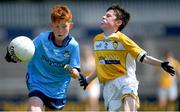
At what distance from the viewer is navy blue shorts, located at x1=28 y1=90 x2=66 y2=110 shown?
34.7 ft

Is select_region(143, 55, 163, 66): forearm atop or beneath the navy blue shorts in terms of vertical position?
atop

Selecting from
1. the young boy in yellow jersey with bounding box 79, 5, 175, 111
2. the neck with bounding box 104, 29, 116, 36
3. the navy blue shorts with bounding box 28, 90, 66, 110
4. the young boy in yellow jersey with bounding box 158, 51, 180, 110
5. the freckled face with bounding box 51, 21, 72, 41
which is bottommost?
the young boy in yellow jersey with bounding box 158, 51, 180, 110

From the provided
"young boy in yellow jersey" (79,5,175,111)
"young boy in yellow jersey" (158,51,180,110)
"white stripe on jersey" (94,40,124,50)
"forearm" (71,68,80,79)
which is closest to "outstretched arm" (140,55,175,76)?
"young boy in yellow jersey" (79,5,175,111)

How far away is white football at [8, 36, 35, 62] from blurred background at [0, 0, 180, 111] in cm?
1441

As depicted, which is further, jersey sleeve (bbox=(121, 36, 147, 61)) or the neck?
the neck

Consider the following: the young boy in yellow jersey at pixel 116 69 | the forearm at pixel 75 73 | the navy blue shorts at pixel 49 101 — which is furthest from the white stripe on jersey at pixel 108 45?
the navy blue shorts at pixel 49 101

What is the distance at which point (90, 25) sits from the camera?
26.4 m

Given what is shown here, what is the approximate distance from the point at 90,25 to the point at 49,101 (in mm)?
15807

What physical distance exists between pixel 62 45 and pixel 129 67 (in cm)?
96

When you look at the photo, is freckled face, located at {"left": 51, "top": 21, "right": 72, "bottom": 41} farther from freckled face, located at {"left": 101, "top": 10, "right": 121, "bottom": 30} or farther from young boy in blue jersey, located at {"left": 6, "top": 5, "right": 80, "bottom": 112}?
freckled face, located at {"left": 101, "top": 10, "right": 121, "bottom": 30}

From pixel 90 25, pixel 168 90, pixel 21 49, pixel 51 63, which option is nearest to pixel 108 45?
pixel 51 63

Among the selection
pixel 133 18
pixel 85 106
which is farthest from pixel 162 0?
pixel 85 106

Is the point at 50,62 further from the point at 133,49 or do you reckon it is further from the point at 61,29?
the point at 133,49

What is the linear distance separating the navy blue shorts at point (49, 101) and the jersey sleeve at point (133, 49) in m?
1.19
